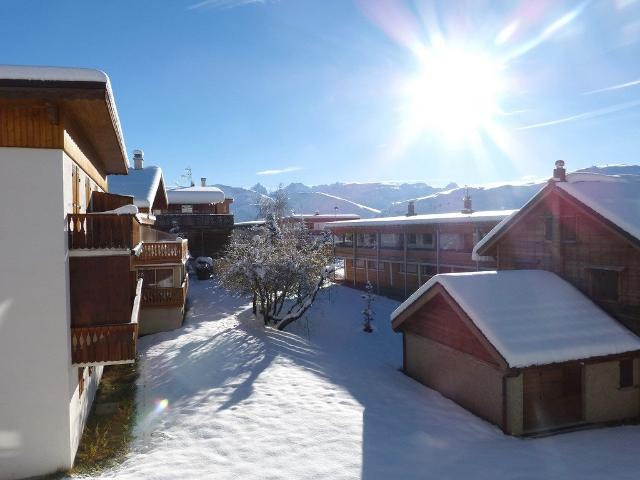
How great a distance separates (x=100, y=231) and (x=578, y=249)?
14976 millimetres

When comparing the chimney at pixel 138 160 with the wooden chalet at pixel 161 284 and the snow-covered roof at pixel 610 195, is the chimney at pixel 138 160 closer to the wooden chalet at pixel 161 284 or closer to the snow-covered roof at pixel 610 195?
the wooden chalet at pixel 161 284

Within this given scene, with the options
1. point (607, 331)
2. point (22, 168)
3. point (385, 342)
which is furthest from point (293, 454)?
point (385, 342)

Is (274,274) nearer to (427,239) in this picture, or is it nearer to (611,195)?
(611,195)

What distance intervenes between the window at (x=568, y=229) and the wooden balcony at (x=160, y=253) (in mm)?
15393

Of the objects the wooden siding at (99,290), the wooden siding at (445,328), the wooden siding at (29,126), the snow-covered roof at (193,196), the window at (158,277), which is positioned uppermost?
the snow-covered roof at (193,196)

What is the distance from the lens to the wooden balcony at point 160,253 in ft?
65.1

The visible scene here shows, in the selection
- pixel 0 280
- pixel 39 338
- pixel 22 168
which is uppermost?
pixel 22 168

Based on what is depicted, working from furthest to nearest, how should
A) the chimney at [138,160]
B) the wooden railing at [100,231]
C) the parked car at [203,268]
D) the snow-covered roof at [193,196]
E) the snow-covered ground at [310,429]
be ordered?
1. the snow-covered roof at [193,196]
2. the parked car at [203,268]
3. the chimney at [138,160]
4. the wooden railing at [100,231]
5. the snow-covered ground at [310,429]

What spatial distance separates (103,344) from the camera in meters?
9.88

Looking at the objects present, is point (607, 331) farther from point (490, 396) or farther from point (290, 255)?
point (290, 255)

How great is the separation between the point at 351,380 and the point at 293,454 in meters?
5.92

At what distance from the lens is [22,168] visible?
8.85 meters

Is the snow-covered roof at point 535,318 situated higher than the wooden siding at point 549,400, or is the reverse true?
the snow-covered roof at point 535,318

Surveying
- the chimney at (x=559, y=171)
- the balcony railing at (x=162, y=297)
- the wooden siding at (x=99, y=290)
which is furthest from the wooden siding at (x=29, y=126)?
the chimney at (x=559, y=171)
